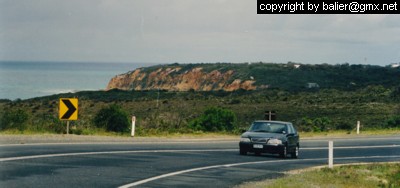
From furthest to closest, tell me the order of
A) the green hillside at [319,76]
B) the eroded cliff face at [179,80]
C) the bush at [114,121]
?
1. the eroded cliff face at [179,80]
2. the green hillside at [319,76]
3. the bush at [114,121]

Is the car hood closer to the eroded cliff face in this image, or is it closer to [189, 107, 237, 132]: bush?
[189, 107, 237, 132]: bush

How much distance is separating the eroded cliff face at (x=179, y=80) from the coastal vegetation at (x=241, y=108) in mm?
3589

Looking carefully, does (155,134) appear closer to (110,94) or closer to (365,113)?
(365,113)

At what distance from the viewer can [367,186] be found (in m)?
18.1

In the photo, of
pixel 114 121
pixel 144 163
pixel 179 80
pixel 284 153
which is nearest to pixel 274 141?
pixel 284 153

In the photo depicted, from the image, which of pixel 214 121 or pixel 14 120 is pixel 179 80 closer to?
pixel 214 121

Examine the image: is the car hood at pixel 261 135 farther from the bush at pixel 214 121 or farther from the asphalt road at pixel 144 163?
the bush at pixel 214 121

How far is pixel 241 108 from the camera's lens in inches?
2776

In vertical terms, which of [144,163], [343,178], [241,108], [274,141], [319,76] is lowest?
[343,178]

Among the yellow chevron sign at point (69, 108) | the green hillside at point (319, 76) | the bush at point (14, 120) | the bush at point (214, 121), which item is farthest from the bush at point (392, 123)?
the green hillside at point (319, 76)

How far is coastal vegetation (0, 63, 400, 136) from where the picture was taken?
35.0m

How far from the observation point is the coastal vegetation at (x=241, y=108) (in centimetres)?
3500

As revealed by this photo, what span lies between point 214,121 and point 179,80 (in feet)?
365

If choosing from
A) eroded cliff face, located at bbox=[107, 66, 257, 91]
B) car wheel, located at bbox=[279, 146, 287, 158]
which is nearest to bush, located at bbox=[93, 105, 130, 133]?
car wheel, located at bbox=[279, 146, 287, 158]
